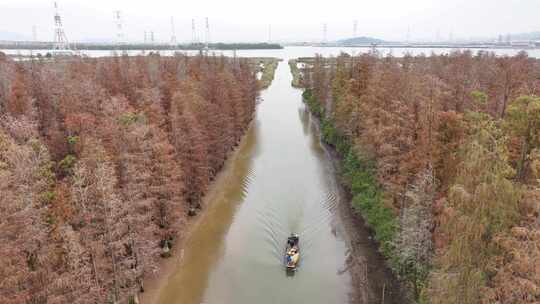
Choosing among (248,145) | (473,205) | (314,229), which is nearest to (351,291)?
(314,229)

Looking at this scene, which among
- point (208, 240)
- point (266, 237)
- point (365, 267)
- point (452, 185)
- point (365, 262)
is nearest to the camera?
point (452, 185)

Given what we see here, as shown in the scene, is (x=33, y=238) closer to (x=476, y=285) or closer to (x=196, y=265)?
(x=196, y=265)

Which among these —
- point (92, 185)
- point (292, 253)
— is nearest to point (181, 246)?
point (292, 253)

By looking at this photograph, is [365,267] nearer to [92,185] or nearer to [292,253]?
[292,253]

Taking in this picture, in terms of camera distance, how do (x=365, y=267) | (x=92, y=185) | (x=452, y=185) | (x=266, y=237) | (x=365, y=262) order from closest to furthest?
(x=92, y=185) < (x=452, y=185) < (x=365, y=267) < (x=365, y=262) < (x=266, y=237)

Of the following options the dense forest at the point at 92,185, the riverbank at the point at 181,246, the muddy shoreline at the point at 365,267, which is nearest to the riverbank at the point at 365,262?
the muddy shoreline at the point at 365,267
